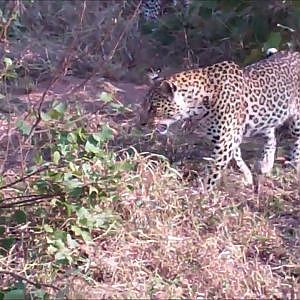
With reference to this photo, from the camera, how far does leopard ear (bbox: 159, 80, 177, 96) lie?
6.06m

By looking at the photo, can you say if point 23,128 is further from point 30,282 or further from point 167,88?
point 167,88

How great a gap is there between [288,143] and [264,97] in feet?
2.40

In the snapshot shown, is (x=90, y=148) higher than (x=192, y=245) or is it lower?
higher

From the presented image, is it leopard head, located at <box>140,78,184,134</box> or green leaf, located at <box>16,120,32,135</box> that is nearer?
green leaf, located at <box>16,120,32,135</box>

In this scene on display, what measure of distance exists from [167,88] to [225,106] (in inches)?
15.8

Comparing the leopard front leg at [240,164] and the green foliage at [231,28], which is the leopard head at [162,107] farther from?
the green foliage at [231,28]

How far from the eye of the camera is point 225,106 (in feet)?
A: 20.2

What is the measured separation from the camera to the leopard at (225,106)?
6.12 meters

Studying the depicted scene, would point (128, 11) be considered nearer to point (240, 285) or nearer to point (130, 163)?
point (130, 163)

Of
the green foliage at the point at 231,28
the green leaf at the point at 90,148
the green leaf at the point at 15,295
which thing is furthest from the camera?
the green foliage at the point at 231,28

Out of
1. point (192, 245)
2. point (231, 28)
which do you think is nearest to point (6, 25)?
point (192, 245)

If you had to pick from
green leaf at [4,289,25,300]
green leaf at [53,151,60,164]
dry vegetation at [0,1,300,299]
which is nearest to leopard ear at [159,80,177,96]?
dry vegetation at [0,1,300,299]

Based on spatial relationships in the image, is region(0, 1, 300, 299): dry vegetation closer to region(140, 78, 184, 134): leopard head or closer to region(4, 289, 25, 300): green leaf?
region(4, 289, 25, 300): green leaf

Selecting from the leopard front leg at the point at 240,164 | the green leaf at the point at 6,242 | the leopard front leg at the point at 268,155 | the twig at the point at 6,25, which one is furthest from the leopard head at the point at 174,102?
the twig at the point at 6,25
